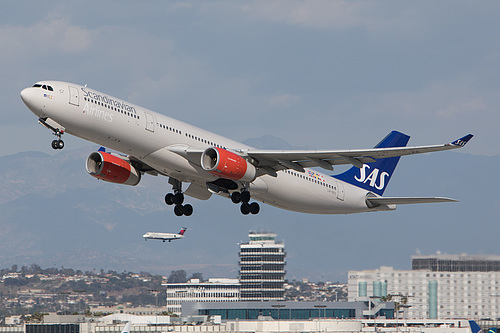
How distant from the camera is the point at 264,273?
16638cm

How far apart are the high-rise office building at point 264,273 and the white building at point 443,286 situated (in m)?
19.2

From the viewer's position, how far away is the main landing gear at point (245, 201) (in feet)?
153

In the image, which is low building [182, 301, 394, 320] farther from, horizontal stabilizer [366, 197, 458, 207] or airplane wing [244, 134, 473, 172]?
airplane wing [244, 134, 473, 172]

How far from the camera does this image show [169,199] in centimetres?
5034

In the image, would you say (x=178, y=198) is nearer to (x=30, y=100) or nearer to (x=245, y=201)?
(x=245, y=201)

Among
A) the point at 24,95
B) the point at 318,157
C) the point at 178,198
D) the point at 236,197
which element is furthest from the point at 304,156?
the point at 24,95

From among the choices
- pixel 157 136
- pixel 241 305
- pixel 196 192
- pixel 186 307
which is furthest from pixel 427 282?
pixel 157 136

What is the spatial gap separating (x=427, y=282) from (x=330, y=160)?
285 feet

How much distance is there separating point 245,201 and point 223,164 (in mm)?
4099

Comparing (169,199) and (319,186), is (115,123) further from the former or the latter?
(319,186)

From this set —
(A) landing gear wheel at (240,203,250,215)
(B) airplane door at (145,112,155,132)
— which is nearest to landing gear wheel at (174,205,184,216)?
(A) landing gear wheel at (240,203,250,215)

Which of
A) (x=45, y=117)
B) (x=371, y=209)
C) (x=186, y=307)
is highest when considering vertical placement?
(x=45, y=117)

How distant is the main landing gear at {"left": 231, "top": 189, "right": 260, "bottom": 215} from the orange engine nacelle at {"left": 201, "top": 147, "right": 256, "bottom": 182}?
6.84 ft

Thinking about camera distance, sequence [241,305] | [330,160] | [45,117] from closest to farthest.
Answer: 1. [45,117]
2. [330,160]
3. [241,305]
